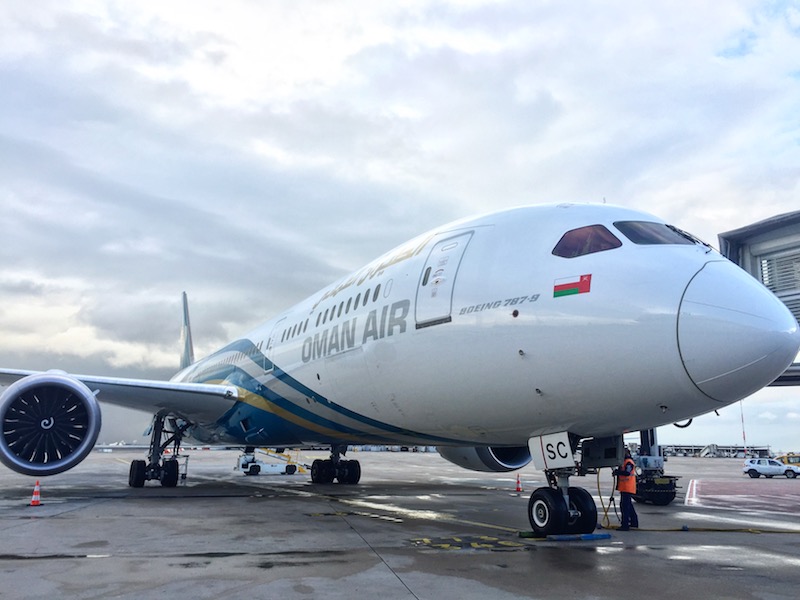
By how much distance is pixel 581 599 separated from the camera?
506 cm

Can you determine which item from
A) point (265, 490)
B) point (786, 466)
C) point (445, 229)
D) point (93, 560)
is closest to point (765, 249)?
point (445, 229)

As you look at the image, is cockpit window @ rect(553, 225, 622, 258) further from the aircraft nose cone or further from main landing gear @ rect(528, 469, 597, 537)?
main landing gear @ rect(528, 469, 597, 537)

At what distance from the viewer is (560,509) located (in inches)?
310

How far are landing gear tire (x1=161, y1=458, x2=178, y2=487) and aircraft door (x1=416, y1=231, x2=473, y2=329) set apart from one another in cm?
1188

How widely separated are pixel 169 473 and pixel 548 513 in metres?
13.0

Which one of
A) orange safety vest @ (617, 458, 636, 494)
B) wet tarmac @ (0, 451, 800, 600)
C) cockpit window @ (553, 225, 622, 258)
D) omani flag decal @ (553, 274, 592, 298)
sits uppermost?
cockpit window @ (553, 225, 622, 258)

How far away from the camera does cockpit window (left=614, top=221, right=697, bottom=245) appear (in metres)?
7.25

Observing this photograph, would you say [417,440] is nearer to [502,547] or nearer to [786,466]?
[502,547]

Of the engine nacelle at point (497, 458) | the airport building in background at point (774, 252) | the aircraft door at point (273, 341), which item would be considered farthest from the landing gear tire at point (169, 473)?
the airport building in background at point (774, 252)

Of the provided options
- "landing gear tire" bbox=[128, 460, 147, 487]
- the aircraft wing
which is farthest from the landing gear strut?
the aircraft wing

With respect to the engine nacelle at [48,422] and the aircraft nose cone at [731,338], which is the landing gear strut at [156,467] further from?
the aircraft nose cone at [731,338]

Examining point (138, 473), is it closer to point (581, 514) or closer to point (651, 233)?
point (581, 514)

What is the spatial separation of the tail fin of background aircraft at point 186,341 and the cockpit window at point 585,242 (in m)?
26.9

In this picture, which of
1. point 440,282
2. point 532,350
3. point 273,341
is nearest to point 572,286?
point 532,350
